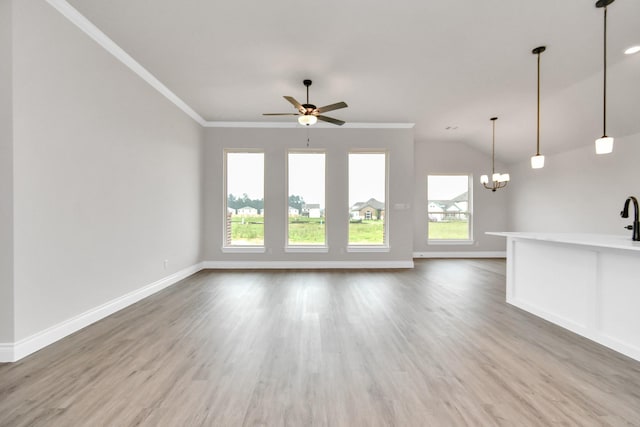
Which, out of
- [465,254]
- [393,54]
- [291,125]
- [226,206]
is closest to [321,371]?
[393,54]

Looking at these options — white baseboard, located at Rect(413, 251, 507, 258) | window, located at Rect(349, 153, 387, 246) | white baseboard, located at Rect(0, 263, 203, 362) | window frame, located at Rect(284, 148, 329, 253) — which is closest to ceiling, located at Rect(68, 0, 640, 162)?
window frame, located at Rect(284, 148, 329, 253)

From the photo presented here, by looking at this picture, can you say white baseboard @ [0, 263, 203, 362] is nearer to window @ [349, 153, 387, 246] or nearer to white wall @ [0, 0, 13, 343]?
white wall @ [0, 0, 13, 343]

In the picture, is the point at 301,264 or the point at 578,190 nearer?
the point at 578,190

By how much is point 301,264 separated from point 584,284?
14.7ft

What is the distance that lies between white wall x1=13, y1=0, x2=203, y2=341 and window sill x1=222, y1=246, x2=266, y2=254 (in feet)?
5.62

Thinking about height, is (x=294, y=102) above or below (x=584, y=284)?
above

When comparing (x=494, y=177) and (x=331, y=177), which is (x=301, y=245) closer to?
(x=331, y=177)

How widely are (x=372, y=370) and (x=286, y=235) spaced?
4.13 m

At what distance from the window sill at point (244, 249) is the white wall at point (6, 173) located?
3.75 m

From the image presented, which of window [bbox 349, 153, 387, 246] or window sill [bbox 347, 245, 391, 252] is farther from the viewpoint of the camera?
window [bbox 349, 153, 387, 246]

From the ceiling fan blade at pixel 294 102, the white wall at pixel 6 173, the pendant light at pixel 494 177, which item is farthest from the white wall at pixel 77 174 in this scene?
the pendant light at pixel 494 177

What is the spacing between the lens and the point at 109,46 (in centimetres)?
308

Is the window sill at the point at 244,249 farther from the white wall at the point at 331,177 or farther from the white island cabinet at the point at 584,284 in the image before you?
the white island cabinet at the point at 584,284

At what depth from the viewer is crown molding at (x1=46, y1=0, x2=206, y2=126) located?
254cm
